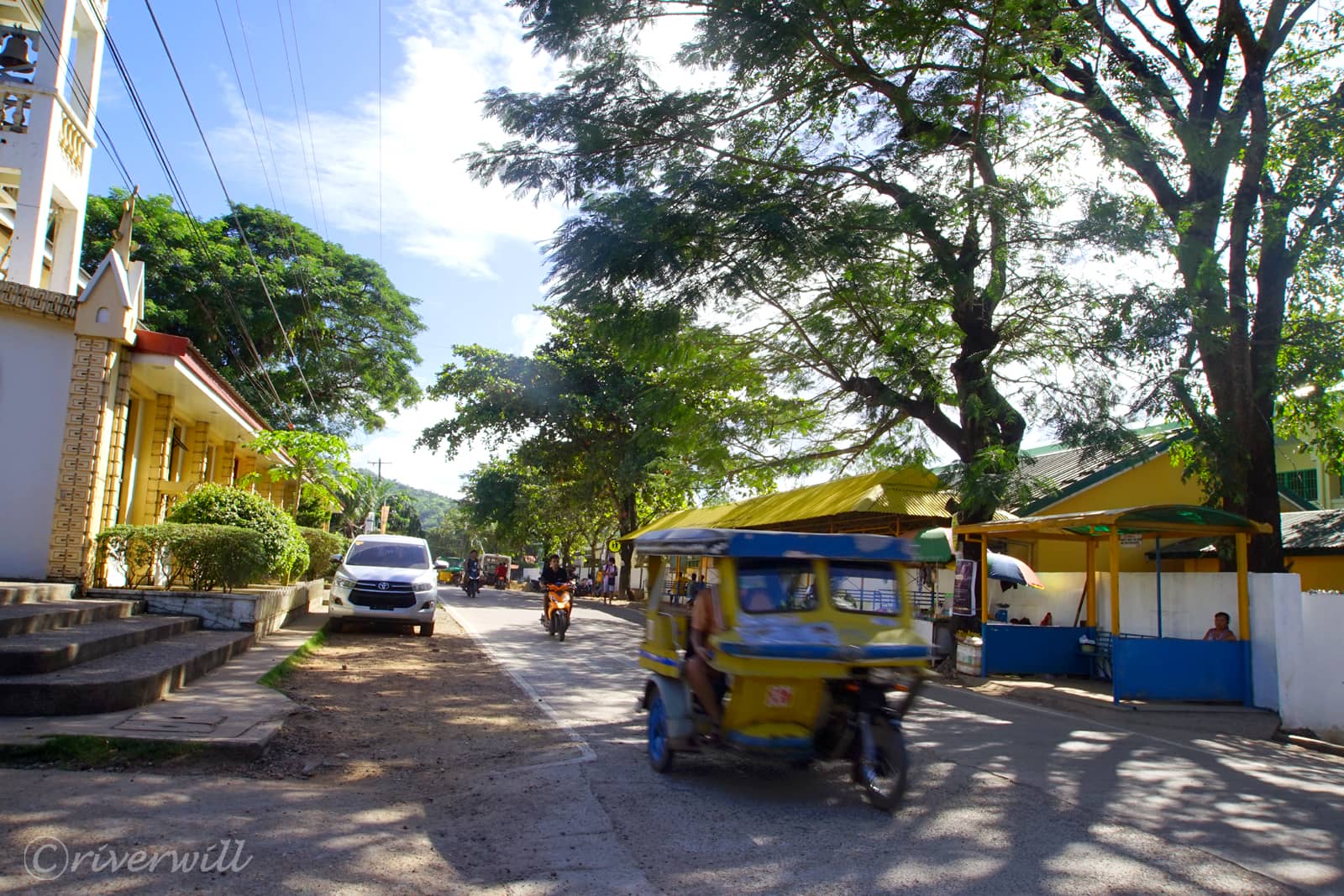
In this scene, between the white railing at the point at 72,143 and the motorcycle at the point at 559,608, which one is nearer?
the white railing at the point at 72,143

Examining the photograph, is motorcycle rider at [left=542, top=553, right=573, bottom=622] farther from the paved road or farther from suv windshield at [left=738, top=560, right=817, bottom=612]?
suv windshield at [left=738, top=560, right=817, bottom=612]

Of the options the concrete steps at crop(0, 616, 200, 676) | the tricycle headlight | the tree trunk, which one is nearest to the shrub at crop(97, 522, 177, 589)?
the concrete steps at crop(0, 616, 200, 676)

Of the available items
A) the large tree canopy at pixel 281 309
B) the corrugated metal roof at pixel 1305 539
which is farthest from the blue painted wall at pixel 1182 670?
the large tree canopy at pixel 281 309

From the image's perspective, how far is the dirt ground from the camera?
6680 mm

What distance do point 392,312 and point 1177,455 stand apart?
27889mm

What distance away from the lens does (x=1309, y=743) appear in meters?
9.91

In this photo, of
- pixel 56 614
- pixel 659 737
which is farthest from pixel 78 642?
pixel 659 737

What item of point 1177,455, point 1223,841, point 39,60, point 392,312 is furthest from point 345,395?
point 1223,841

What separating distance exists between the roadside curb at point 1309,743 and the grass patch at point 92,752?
10.5 metres

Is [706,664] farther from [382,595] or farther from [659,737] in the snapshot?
[382,595]

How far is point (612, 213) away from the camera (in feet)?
41.4

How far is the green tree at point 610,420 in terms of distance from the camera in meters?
18.0

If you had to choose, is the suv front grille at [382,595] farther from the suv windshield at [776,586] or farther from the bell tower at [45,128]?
the suv windshield at [776,586]

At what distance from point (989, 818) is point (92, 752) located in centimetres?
586
